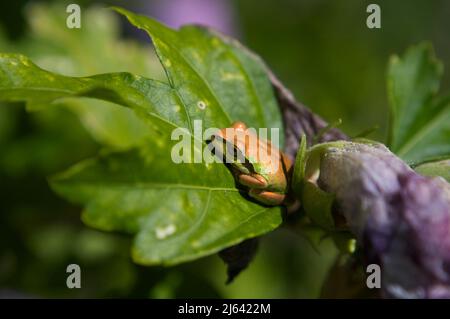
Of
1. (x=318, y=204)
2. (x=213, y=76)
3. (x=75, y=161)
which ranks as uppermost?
(x=213, y=76)

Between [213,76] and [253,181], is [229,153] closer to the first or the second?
[253,181]

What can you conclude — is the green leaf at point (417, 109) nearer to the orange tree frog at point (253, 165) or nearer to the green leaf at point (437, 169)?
the green leaf at point (437, 169)

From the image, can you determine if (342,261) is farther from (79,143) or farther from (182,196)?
(79,143)

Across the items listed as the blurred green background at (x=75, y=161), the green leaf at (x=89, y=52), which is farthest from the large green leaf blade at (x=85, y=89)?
the green leaf at (x=89, y=52)

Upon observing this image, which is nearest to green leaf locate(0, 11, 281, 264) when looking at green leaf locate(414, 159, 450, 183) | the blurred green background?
green leaf locate(414, 159, 450, 183)

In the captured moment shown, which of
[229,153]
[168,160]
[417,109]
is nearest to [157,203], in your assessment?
[168,160]
